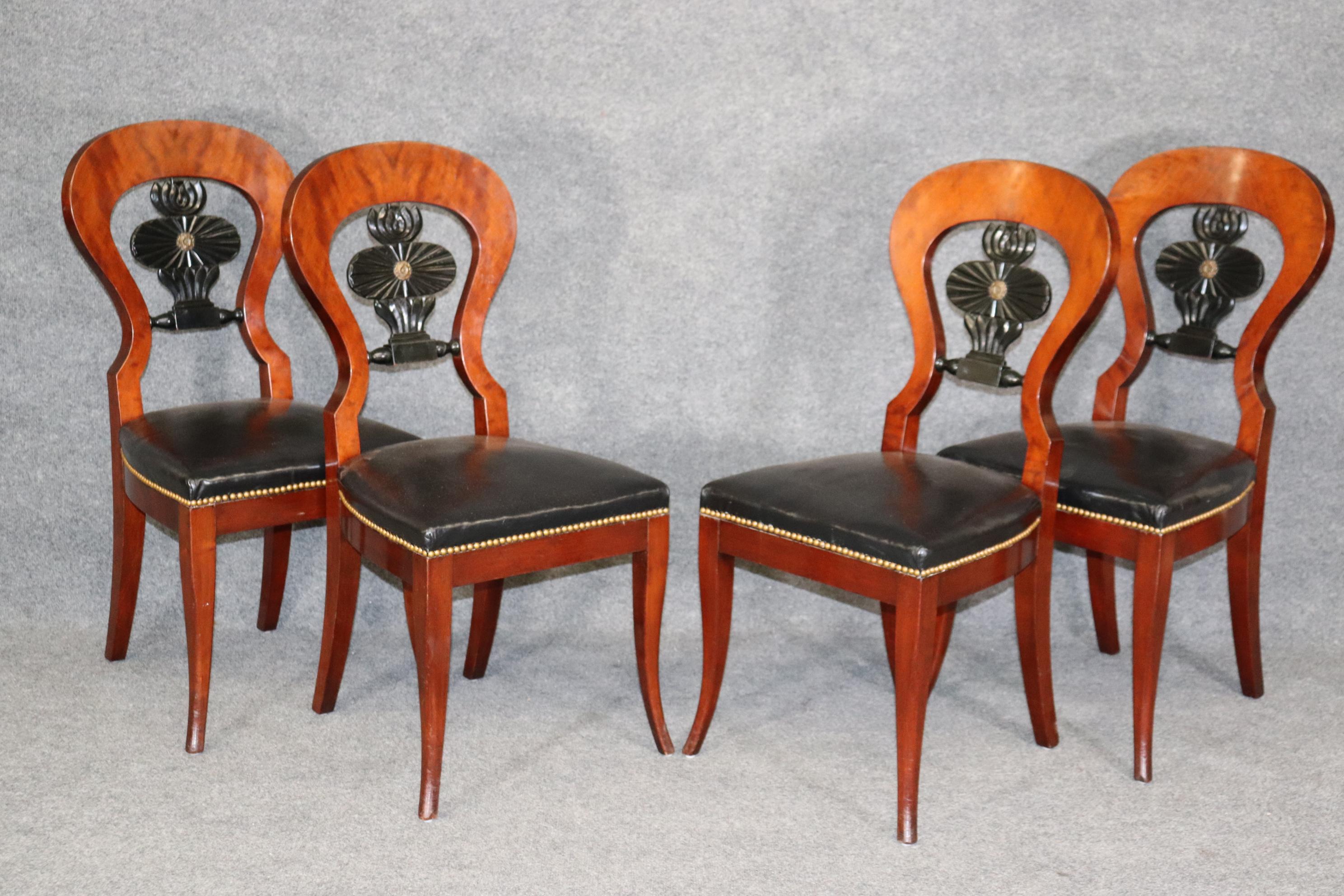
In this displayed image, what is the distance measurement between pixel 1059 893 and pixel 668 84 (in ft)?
5.82

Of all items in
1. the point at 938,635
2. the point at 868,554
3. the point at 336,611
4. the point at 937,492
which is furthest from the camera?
the point at 938,635

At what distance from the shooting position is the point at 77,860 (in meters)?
1.91

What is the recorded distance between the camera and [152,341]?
111 inches

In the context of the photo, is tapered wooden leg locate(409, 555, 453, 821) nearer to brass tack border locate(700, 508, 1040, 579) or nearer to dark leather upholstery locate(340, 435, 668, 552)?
dark leather upholstery locate(340, 435, 668, 552)

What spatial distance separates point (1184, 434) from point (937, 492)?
28.5 inches

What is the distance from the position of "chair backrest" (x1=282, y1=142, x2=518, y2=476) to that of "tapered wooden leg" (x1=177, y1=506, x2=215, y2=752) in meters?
0.24

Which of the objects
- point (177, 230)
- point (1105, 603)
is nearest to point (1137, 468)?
point (1105, 603)

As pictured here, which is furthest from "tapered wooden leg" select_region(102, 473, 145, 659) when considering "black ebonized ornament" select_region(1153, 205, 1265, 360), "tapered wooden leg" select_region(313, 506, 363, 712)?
"black ebonized ornament" select_region(1153, 205, 1265, 360)

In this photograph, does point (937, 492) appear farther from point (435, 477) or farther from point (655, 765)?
point (435, 477)

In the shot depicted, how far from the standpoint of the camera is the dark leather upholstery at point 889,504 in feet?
6.55

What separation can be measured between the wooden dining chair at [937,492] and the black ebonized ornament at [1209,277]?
515 mm

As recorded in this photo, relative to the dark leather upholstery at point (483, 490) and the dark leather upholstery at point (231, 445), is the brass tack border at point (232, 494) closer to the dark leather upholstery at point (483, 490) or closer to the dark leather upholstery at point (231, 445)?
the dark leather upholstery at point (231, 445)

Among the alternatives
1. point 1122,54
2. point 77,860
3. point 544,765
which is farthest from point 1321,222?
point 77,860

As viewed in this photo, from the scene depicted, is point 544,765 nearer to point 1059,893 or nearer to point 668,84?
point 1059,893
